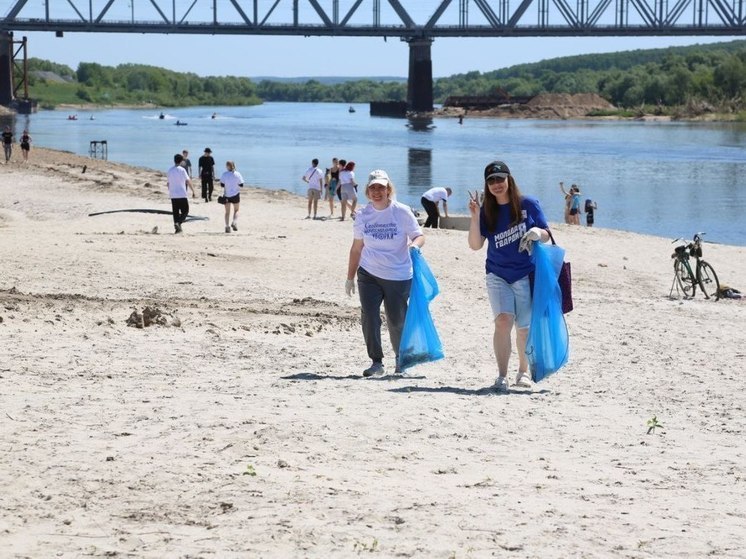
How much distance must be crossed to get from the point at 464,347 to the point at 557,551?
5.75m

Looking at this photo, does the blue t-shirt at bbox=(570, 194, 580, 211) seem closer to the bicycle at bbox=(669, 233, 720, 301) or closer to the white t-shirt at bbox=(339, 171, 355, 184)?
the white t-shirt at bbox=(339, 171, 355, 184)

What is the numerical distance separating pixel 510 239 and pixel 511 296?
1.21 ft

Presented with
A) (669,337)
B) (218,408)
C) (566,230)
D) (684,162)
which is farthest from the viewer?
(684,162)

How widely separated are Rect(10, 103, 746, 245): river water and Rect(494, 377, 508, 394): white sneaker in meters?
22.0

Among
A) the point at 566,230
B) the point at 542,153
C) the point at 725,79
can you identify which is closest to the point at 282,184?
the point at 566,230

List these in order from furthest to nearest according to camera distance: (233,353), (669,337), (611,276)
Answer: (611,276) < (669,337) < (233,353)

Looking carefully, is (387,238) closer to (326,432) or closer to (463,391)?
(463,391)

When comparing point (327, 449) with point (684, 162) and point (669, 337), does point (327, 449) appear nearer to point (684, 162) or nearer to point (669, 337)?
point (669, 337)

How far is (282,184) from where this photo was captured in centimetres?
4309

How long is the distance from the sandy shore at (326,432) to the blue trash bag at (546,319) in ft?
0.71

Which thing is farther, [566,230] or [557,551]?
[566,230]

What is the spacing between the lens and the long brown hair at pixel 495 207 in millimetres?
7625

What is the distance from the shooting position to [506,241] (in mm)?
7676

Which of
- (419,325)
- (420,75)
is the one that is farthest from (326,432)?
(420,75)
